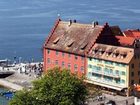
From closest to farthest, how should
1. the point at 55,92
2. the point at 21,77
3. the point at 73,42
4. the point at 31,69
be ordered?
1. the point at 55,92
2. the point at 73,42
3. the point at 21,77
4. the point at 31,69

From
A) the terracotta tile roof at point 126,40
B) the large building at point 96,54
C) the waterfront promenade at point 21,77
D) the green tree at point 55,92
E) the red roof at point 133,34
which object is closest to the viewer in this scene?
the green tree at point 55,92

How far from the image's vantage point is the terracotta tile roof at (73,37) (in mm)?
99625

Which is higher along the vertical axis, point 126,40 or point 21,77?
point 126,40

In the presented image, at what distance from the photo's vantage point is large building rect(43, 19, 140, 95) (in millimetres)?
92062

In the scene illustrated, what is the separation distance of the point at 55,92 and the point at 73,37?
34.8 meters

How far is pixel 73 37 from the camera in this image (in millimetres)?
102688

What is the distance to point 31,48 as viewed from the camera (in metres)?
155

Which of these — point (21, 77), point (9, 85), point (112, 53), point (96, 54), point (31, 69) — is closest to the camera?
point (112, 53)

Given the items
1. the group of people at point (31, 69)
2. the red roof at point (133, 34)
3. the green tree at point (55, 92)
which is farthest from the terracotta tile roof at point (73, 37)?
the green tree at point (55, 92)

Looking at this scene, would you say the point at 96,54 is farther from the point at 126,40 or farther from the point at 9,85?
the point at 9,85

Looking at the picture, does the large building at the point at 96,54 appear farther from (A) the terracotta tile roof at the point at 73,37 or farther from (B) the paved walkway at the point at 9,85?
(B) the paved walkway at the point at 9,85

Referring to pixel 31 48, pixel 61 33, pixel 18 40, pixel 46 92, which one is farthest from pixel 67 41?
pixel 18 40

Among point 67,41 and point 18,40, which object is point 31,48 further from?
point 67,41

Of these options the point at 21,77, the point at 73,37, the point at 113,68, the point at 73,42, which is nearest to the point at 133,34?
the point at 73,37
